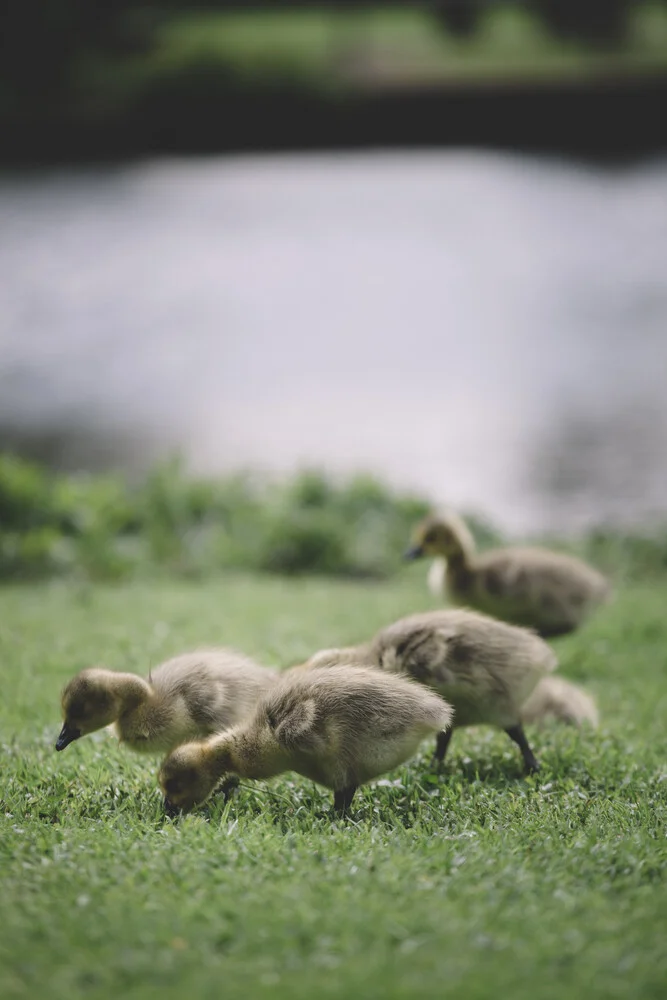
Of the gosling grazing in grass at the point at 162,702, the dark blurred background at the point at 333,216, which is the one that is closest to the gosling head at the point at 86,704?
the gosling grazing in grass at the point at 162,702

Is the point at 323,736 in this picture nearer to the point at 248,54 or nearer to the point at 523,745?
the point at 523,745

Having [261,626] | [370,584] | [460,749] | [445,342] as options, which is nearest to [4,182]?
→ [445,342]

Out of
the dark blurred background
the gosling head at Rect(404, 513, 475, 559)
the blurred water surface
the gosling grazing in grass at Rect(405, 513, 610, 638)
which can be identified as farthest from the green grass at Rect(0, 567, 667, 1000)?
the dark blurred background

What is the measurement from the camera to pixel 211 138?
50.5ft

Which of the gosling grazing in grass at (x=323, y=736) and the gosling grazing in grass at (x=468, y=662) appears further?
the gosling grazing in grass at (x=468, y=662)

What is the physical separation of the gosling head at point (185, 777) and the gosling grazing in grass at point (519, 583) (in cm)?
204

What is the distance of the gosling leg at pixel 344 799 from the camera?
3.30 meters

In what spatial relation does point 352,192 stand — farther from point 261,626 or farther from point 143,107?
point 261,626

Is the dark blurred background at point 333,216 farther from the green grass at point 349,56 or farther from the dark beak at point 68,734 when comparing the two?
the dark beak at point 68,734

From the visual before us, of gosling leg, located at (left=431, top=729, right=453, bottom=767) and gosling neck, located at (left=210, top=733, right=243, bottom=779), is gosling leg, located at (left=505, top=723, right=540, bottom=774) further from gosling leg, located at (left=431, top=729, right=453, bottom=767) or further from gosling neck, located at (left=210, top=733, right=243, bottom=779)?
gosling neck, located at (left=210, top=733, right=243, bottom=779)

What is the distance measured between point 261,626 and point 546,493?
169 inches

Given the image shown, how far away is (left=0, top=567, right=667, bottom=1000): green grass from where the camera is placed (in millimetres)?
2354

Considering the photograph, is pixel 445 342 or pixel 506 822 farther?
pixel 445 342

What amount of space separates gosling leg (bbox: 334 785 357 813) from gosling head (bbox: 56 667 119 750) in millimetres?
807
